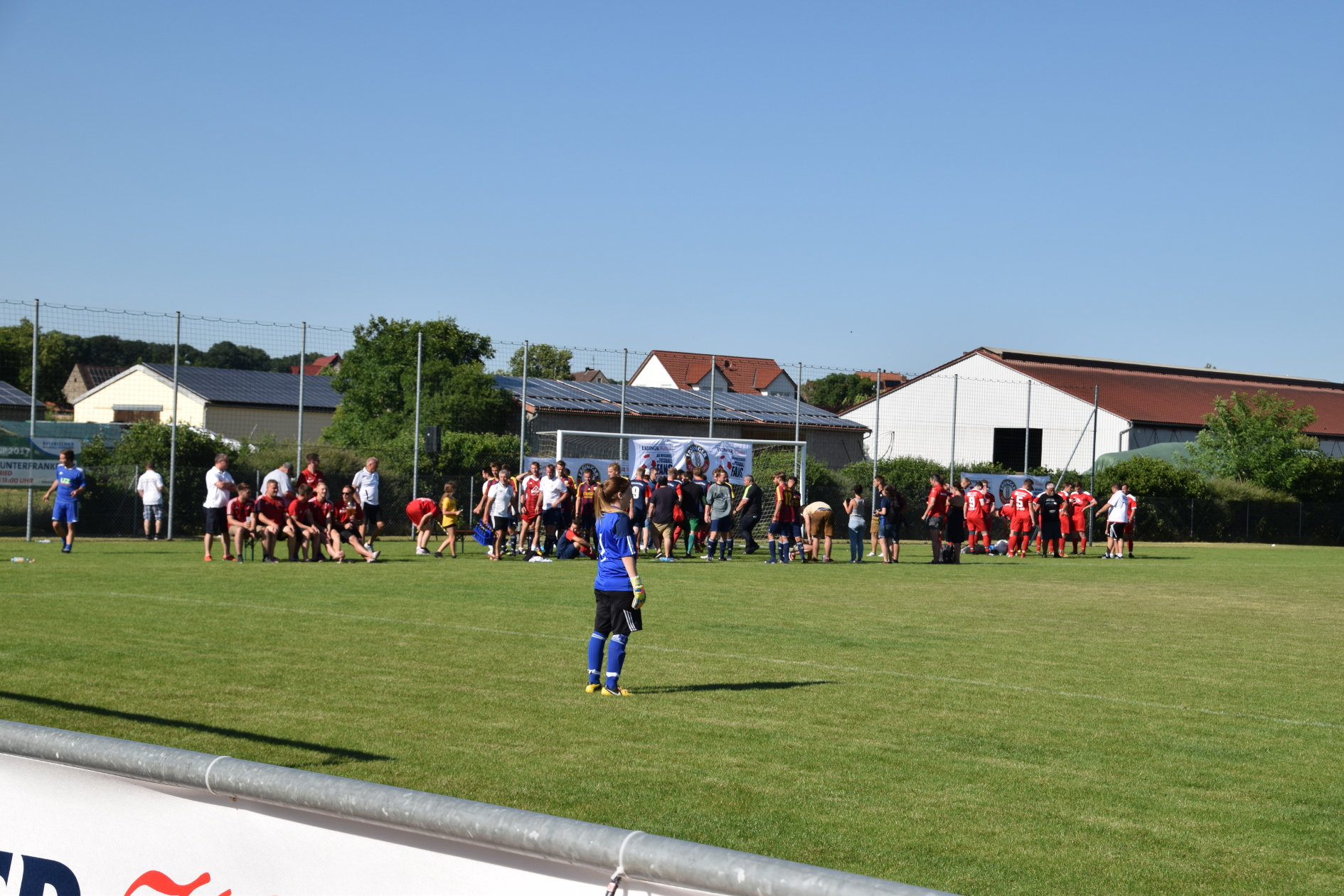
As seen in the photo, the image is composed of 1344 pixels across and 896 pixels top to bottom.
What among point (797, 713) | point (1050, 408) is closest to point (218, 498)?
point (797, 713)

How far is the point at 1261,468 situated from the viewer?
48500 mm

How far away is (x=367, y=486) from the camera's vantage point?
920 inches

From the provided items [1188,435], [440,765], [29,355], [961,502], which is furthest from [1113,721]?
[1188,435]

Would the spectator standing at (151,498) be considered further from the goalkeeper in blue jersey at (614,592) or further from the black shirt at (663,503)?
the goalkeeper in blue jersey at (614,592)

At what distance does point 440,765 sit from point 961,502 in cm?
2102

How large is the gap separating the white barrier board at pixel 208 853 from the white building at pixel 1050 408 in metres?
32.6

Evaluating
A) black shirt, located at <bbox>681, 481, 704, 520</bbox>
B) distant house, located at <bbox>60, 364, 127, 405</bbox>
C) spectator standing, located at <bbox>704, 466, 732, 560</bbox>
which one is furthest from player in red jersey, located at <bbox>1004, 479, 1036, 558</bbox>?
distant house, located at <bbox>60, 364, 127, 405</bbox>

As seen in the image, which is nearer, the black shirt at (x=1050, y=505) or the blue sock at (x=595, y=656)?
→ the blue sock at (x=595, y=656)

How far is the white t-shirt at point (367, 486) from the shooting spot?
23.3m

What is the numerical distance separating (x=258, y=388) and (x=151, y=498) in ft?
103

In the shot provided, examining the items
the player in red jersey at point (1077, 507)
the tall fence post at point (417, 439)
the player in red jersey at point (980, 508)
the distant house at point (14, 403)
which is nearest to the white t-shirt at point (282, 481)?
the distant house at point (14, 403)

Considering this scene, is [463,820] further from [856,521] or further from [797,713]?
[856,521]

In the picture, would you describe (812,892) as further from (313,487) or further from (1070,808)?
(313,487)

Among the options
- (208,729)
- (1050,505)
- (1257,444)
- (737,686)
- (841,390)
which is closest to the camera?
(208,729)
